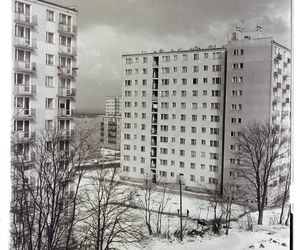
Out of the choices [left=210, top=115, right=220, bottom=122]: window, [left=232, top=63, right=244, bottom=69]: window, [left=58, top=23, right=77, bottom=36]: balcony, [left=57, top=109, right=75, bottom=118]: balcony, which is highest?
[left=58, top=23, right=77, bottom=36]: balcony

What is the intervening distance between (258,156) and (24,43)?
118cm

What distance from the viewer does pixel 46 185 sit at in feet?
6.61

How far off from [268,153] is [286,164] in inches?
3.5

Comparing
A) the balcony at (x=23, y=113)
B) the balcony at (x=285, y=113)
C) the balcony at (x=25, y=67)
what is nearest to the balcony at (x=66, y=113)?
the balcony at (x=23, y=113)

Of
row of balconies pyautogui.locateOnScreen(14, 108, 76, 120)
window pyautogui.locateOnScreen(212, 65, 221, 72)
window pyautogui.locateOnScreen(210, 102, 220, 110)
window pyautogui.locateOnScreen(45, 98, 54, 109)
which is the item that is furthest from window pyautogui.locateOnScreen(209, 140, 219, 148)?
window pyautogui.locateOnScreen(45, 98, 54, 109)

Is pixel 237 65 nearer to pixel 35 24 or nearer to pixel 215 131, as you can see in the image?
pixel 215 131

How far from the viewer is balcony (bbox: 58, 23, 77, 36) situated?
6.48ft

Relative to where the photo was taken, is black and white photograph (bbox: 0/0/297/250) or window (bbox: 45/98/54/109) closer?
black and white photograph (bbox: 0/0/297/250)

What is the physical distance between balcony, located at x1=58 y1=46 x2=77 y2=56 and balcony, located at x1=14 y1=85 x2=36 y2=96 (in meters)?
0.20

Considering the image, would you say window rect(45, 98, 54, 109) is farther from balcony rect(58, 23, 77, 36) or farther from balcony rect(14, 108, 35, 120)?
balcony rect(58, 23, 77, 36)

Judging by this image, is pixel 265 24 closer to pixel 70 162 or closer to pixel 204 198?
pixel 204 198

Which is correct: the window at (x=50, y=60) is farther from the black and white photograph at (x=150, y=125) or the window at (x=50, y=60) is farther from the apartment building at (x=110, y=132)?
the apartment building at (x=110, y=132)

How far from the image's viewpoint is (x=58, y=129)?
2004 millimetres

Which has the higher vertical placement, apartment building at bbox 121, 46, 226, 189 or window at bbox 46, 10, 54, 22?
window at bbox 46, 10, 54, 22
